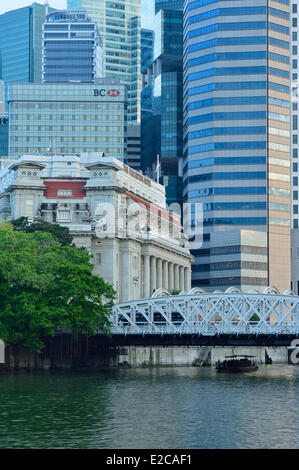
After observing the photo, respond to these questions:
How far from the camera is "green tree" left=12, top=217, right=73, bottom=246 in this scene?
555ft

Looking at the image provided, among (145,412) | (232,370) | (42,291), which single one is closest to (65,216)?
(42,291)

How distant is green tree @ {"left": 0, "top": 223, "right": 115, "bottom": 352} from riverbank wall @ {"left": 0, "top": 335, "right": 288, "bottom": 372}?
288 cm

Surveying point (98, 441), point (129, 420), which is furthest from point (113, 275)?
point (98, 441)

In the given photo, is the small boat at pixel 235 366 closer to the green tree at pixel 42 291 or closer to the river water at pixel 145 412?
→ the river water at pixel 145 412

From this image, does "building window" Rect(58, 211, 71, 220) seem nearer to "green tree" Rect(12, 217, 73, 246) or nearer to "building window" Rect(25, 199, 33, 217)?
"building window" Rect(25, 199, 33, 217)

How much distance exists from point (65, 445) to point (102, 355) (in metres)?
87.4

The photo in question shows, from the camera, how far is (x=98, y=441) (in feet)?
238

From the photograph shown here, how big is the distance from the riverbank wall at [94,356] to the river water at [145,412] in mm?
8246

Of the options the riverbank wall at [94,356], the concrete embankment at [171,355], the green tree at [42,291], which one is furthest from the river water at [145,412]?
the concrete embankment at [171,355]

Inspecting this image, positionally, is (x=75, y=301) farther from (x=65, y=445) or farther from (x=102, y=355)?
(x=65, y=445)

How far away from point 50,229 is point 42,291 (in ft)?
106

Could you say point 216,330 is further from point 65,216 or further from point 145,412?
point 65,216

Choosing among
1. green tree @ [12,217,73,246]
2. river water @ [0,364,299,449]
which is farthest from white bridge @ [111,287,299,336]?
green tree @ [12,217,73,246]
